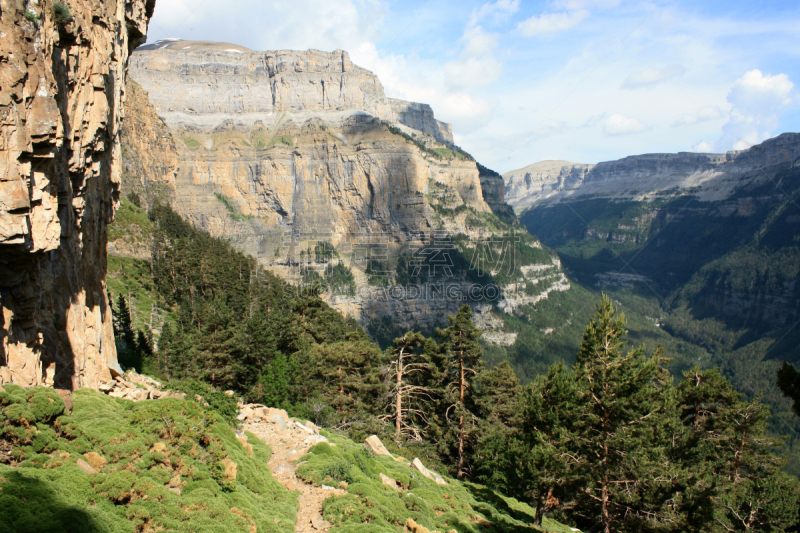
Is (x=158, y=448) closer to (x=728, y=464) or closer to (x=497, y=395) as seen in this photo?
(x=497, y=395)

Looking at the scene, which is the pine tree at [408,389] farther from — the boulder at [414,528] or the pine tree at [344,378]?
the boulder at [414,528]

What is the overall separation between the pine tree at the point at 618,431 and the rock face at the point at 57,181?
22.0 meters

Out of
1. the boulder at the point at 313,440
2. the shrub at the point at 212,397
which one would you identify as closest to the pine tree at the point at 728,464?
the boulder at the point at 313,440

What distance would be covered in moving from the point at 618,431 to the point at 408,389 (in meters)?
18.8

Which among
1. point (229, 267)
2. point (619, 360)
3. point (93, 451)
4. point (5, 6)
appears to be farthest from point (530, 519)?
point (229, 267)

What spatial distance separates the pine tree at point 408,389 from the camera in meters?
36.7

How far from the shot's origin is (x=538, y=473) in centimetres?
2256

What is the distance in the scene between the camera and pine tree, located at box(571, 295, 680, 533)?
70.2 ft

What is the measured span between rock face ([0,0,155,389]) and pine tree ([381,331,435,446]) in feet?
64.6

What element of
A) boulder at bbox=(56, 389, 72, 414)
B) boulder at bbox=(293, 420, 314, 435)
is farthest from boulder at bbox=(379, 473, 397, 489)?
boulder at bbox=(56, 389, 72, 414)

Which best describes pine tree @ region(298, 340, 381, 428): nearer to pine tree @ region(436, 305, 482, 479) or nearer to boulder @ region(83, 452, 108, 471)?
pine tree @ region(436, 305, 482, 479)

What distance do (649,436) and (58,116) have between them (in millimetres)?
26385

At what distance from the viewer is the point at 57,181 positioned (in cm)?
1522

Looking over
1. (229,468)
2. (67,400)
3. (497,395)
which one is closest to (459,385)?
(497,395)
